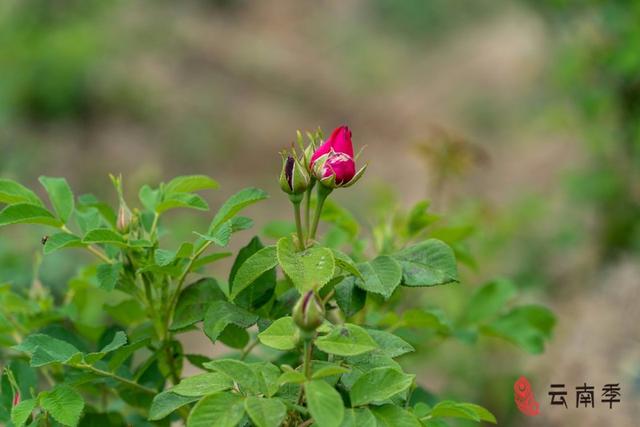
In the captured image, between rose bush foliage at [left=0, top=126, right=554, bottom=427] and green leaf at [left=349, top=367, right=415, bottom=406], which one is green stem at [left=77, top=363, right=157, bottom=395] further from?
A: green leaf at [left=349, top=367, right=415, bottom=406]

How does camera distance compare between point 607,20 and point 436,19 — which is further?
point 436,19

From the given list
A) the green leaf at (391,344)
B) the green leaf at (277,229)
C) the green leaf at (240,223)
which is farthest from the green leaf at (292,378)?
the green leaf at (277,229)

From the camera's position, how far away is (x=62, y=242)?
101 centimetres

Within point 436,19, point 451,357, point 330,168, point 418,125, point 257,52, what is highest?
point 436,19

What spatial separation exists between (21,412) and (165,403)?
6.6 inches

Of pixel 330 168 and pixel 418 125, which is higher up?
pixel 418 125

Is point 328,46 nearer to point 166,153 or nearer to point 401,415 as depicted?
point 166,153

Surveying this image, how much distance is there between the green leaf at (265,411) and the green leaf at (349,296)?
7.4 inches

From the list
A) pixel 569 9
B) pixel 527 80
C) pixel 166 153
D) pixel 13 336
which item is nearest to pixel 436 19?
pixel 527 80

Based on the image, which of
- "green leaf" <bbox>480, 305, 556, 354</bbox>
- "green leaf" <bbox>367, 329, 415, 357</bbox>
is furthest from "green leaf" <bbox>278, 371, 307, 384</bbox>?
"green leaf" <bbox>480, 305, 556, 354</bbox>

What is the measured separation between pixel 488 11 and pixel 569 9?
18.6ft

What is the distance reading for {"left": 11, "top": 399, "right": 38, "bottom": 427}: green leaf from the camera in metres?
0.94

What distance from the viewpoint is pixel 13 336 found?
125 centimetres

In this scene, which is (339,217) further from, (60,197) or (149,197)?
(60,197)
